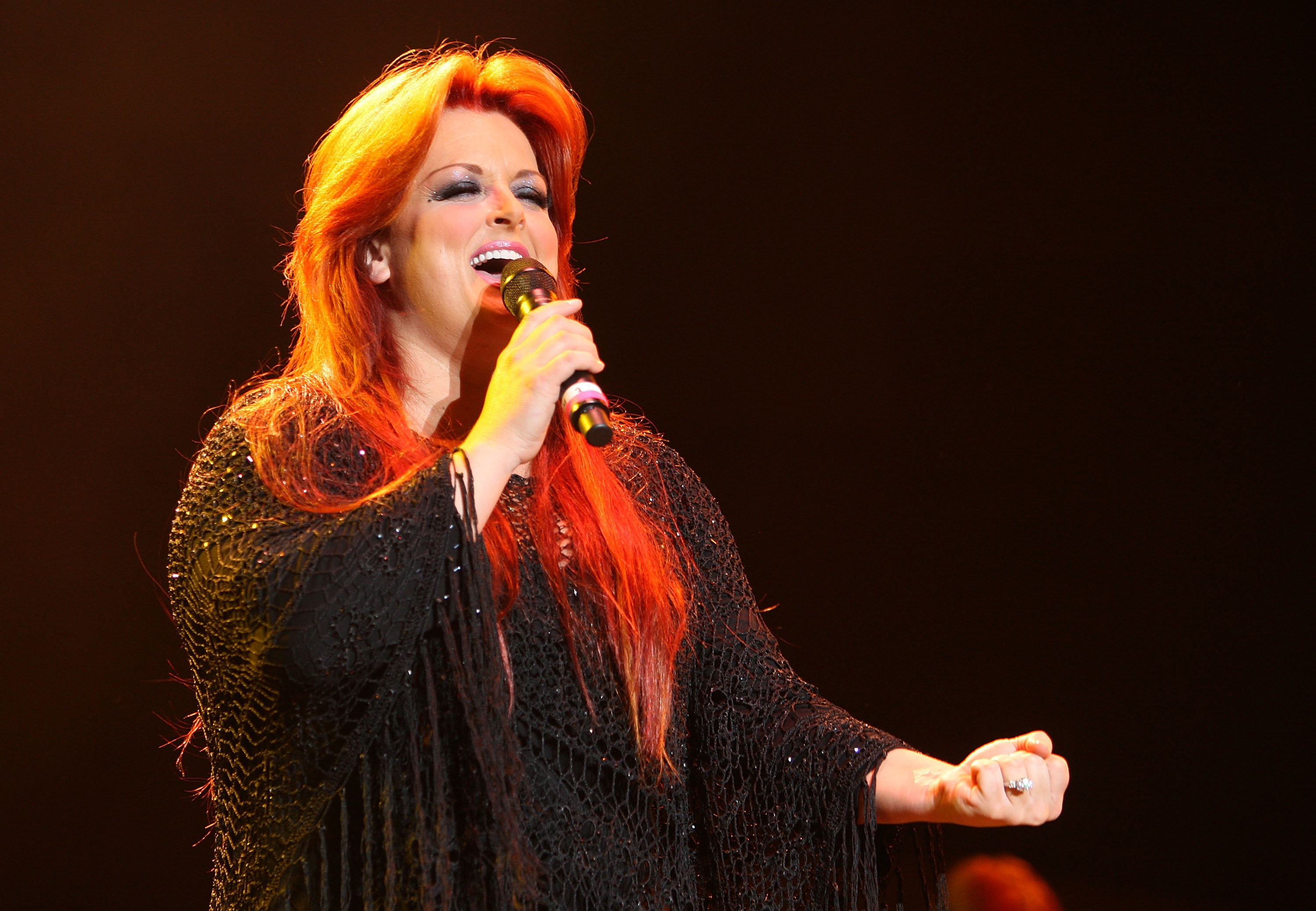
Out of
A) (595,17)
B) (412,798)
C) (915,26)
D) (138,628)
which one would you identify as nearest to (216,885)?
(412,798)

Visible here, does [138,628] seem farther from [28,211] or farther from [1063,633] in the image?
[1063,633]

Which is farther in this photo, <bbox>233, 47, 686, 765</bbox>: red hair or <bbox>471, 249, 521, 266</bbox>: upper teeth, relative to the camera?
<bbox>471, 249, 521, 266</bbox>: upper teeth

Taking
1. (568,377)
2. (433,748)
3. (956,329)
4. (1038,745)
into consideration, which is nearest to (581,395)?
(568,377)

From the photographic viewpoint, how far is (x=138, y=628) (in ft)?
5.59

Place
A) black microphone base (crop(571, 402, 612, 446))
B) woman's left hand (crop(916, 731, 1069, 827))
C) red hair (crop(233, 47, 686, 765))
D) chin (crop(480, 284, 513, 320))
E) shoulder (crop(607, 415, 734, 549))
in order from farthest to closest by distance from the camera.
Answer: shoulder (crop(607, 415, 734, 549)) < chin (crop(480, 284, 513, 320)) < red hair (crop(233, 47, 686, 765)) < woman's left hand (crop(916, 731, 1069, 827)) < black microphone base (crop(571, 402, 612, 446))

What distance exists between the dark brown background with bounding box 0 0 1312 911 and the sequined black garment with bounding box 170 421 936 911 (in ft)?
2.44

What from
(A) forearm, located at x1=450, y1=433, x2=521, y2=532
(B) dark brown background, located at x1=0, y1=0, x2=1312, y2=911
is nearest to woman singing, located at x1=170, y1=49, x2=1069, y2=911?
(A) forearm, located at x1=450, y1=433, x2=521, y2=532

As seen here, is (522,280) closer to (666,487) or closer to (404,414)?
(404,414)

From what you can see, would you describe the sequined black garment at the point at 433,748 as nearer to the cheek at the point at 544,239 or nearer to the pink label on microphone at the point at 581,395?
the pink label on microphone at the point at 581,395

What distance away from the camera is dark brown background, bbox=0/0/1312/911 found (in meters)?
1.78

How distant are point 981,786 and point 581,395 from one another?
0.54m

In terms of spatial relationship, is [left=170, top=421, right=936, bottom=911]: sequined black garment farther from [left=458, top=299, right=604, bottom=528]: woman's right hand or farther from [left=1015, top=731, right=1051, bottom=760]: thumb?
[left=1015, top=731, right=1051, bottom=760]: thumb

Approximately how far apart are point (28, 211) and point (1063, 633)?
184 cm

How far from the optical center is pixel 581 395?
90 centimetres
